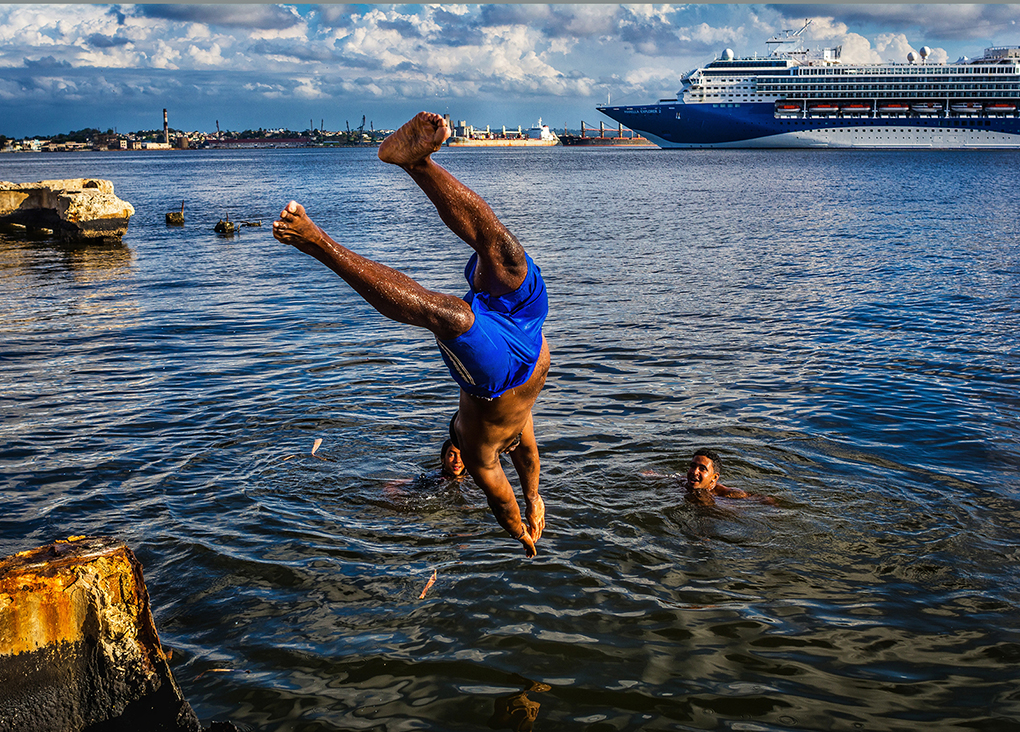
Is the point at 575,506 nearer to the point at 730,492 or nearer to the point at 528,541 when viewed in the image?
the point at 730,492

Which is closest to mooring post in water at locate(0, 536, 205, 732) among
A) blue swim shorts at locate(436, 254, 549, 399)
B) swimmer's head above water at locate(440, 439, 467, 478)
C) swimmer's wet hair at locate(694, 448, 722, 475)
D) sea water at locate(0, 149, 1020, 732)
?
sea water at locate(0, 149, 1020, 732)

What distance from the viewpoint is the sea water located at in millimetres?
5461

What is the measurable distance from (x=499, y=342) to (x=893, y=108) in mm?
132445

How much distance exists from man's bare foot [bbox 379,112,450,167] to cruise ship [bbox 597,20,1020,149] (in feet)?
422

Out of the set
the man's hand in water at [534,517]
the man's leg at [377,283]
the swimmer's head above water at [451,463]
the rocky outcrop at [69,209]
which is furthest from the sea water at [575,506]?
the rocky outcrop at [69,209]

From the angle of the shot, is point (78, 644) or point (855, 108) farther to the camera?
point (855, 108)

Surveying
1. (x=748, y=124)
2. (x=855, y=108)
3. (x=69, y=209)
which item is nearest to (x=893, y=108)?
(x=855, y=108)

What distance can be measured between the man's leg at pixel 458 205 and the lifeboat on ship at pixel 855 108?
429ft

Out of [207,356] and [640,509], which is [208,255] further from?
[640,509]

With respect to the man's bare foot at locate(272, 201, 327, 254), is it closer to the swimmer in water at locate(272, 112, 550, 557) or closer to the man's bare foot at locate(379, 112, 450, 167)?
the swimmer in water at locate(272, 112, 550, 557)

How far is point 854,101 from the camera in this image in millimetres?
118750

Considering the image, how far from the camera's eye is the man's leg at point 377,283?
3.56 meters

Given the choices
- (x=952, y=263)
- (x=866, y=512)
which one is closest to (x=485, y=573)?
(x=866, y=512)

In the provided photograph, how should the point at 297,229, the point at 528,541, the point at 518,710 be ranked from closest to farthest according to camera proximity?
the point at 297,229 → the point at 518,710 → the point at 528,541
